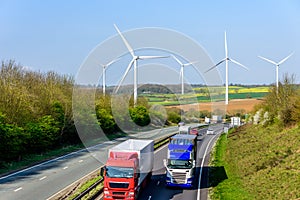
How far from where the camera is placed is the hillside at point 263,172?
2555 centimetres

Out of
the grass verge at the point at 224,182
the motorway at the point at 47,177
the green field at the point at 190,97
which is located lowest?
the grass verge at the point at 224,182

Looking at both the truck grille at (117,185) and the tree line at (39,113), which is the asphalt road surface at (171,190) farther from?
the tree line at (39,113)

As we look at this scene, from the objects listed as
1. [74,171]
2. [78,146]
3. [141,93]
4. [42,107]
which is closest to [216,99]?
[141,93]

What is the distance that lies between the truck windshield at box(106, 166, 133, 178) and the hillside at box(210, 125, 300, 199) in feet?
19.5

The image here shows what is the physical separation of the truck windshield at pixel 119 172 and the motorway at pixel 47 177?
4.32 meters

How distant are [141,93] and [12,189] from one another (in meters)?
54.4

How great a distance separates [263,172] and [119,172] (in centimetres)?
1214

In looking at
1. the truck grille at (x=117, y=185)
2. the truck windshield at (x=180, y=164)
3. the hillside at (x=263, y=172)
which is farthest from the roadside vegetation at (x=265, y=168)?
the truck grille at (x=117, y=185)

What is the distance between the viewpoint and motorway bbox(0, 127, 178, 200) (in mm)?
26453

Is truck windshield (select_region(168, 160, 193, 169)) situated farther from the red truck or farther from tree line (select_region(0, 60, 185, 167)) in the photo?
tree line (select_region(0, 60, 185, 167))

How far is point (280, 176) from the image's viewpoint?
28312 millimetres

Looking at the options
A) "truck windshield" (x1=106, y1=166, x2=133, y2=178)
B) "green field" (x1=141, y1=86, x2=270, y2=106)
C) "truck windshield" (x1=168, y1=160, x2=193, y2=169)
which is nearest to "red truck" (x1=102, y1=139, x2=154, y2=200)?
"truck windshield" (x1=106, y1=166, x2=133, y2=178)

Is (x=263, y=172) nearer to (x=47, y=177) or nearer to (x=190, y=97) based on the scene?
(x=47, y=177)

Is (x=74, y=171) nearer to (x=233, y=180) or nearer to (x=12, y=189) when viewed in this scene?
(x=12, y=189)
